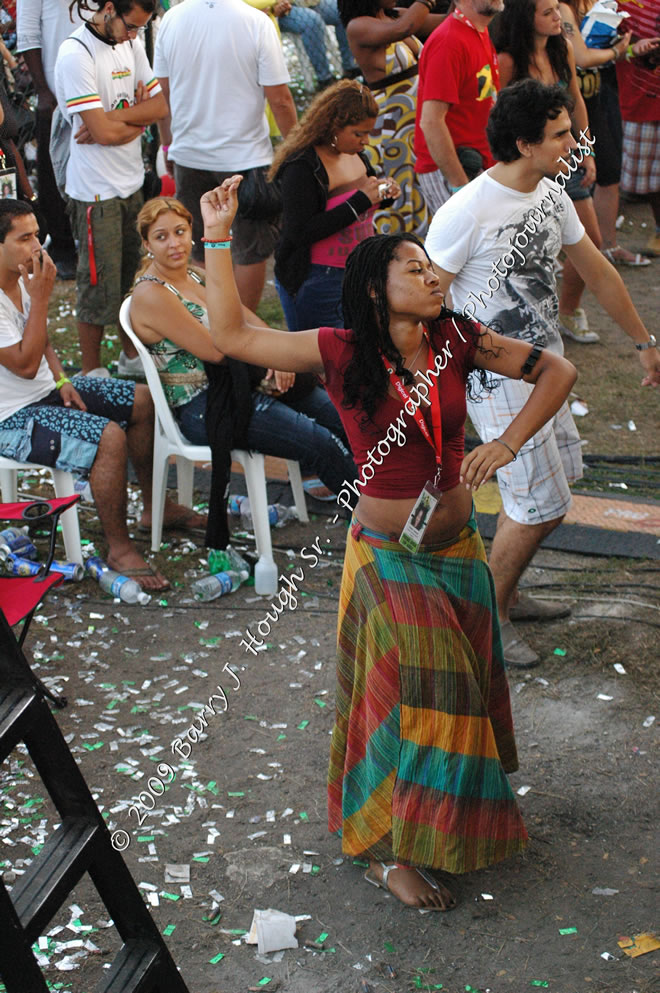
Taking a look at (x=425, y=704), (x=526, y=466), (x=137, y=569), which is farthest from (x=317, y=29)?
(x=425, y=704)

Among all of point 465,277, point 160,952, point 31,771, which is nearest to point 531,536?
point 465,277

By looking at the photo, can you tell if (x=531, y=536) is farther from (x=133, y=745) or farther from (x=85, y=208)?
(x=85, y=208)

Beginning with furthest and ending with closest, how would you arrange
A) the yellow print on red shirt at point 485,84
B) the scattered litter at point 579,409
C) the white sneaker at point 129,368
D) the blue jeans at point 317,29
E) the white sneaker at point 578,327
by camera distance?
the blue jeans at point 317,29 < the white sneaker at point 578,327 < the white sneaker at point 129,368 < the scattered litter at point 579,409 < the yellow print on red shirt at point 485,84

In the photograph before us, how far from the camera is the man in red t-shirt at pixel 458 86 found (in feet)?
19.1

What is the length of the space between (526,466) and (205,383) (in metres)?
1.74

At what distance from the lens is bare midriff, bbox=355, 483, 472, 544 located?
306 cm

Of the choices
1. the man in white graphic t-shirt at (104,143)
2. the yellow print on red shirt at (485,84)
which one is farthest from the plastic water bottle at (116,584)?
the yellow print on red shirt at (485,84)

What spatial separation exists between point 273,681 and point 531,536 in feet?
3.63

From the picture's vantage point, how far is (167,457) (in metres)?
5.18

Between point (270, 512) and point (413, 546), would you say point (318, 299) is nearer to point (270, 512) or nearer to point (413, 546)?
point (270, 512)

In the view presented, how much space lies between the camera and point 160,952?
2143mm

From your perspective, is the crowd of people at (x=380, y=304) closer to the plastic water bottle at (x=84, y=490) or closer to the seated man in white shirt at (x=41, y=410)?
the seated man in white shirt at (x=41, y=410)

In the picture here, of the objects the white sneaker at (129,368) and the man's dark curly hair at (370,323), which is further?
the white sneaker at (129,368)

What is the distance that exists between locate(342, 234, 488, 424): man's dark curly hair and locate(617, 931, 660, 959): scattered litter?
1.52 m
